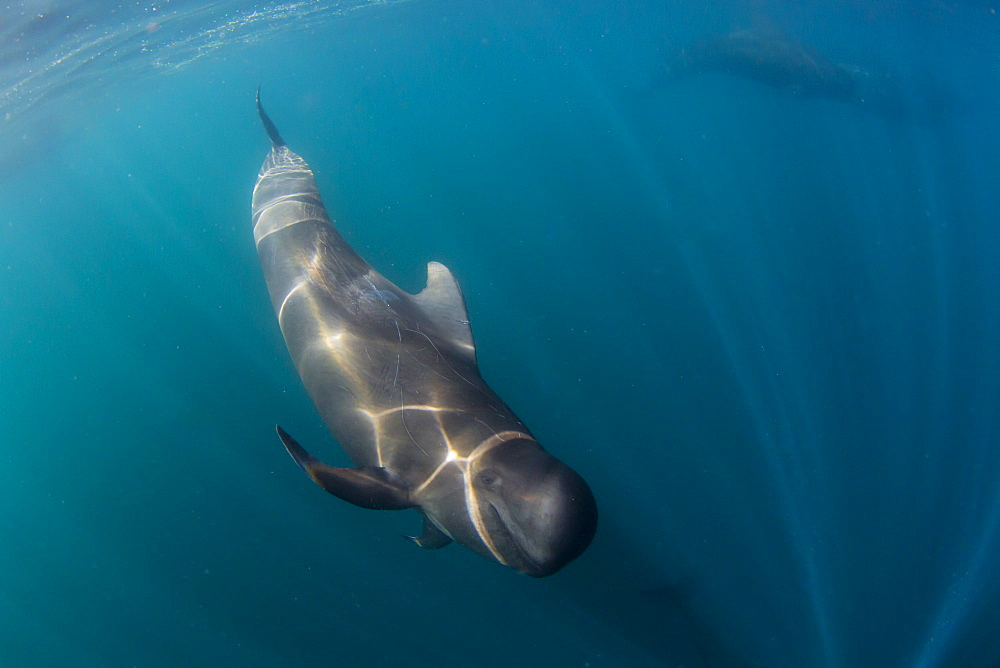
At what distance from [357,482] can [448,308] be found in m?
2.50

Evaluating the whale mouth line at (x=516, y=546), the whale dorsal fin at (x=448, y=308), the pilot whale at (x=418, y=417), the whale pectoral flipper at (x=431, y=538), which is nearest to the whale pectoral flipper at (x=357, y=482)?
the pilot whale at (x=418, y=417)

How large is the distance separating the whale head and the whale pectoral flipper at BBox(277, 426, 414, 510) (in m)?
0.89

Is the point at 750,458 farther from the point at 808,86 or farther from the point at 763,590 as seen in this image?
the point at 808,86

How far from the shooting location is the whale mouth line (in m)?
3.32

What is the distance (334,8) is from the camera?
23375 mm

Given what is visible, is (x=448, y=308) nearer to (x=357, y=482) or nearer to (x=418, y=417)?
(x=418, y=417)

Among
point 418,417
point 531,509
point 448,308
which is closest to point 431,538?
point 418,417

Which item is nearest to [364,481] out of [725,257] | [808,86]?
[725,257]

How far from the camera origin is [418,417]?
436 cm

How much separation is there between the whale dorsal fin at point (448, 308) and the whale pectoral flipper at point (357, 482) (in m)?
1.62

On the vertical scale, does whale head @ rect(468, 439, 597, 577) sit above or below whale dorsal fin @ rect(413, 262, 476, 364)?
below

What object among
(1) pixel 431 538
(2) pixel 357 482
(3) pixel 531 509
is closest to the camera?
(3) pixel 531 509

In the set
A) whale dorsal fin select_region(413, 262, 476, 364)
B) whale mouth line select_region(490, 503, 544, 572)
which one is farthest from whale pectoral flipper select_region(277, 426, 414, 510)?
whale dorsal fin select_region(413, 262, 476, 364)

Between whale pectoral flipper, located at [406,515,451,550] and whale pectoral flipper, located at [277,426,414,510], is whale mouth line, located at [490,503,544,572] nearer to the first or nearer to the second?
whale pectoral flipper, located at [277,426,414,510]
